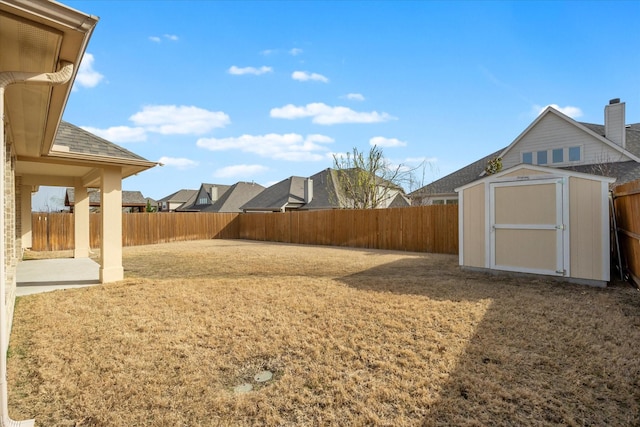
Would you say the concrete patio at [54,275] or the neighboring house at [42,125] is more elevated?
the neighboring house at [42,125]

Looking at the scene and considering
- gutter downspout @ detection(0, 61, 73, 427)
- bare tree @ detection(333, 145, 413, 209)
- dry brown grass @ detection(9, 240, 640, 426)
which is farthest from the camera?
bare tree @ detection(333, 145, 413, 209)

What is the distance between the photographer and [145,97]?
11.4m

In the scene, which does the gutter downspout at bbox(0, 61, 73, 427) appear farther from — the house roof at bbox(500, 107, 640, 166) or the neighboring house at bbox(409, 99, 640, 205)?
the house roof at bbox(500, 107, 640, 166)

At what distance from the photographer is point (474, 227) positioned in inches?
313

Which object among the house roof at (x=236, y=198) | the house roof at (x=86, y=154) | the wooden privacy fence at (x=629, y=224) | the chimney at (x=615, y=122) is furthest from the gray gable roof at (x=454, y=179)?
the house roof at (x=236, y=198)

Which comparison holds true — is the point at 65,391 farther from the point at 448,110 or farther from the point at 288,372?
the point at 448,110

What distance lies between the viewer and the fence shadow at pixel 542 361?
2455 millimetres

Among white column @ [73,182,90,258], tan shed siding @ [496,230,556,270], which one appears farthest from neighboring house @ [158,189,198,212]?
tan shed siding @ [496,230,556,270]

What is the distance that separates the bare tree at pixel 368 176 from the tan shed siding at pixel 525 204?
12.3 m

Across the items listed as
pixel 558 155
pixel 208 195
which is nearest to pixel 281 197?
pixel 208 195

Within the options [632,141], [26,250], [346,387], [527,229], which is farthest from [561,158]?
[26,250]

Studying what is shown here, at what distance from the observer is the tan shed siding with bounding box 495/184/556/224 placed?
6.72 metres

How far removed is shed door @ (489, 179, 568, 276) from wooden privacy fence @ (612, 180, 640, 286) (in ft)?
3.17

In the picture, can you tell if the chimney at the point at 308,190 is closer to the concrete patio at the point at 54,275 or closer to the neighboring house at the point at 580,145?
the neighboring house at the point at 580,145
